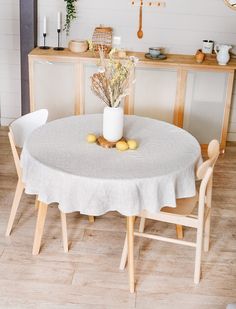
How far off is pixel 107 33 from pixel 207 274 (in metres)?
2.70

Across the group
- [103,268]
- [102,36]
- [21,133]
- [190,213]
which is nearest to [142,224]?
[103,268]

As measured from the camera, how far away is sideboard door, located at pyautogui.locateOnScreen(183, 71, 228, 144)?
4.67 m

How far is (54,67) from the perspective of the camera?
4.76m

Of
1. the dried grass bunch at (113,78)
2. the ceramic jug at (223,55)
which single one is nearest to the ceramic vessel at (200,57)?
the ceramic jug at (223,55)

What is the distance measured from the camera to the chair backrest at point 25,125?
3.38 meters

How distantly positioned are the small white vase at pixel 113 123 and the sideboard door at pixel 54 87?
5.97 feet

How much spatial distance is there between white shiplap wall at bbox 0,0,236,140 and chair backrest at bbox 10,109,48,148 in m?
1.72

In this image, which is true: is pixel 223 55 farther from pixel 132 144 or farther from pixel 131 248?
pixel 131 248

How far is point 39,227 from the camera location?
3078mm

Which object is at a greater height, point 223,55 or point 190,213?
point 223,55

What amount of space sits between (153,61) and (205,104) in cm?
64

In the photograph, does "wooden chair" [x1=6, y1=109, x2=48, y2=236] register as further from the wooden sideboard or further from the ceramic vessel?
the ceramic vessel

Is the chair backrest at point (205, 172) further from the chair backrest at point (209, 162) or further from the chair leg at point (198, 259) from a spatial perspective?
the chair leg at point (198, 259)

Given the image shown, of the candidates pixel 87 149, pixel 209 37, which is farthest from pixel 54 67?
pixel 87 149
